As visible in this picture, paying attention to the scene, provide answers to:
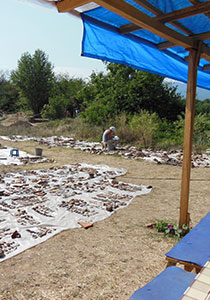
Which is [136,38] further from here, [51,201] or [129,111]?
[129,111]

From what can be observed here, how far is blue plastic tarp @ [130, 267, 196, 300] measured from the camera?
4.86 feet

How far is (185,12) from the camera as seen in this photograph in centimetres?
249

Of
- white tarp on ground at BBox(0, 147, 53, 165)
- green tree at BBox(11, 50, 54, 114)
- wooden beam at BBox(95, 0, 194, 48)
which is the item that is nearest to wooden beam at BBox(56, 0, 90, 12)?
wooden beam at BBox(95, 0, 194, 48)

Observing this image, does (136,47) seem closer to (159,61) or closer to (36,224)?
(159,61)

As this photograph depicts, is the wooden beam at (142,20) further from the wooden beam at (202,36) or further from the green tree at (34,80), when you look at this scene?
the green tree at (34,80)

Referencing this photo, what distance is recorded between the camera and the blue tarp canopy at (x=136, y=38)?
2551 mm

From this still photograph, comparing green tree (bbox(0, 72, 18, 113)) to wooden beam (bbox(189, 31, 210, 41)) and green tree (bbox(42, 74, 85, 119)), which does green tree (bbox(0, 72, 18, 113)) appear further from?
wooden beam (bbox(189, 31, 210, 41))

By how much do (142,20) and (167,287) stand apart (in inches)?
84.3

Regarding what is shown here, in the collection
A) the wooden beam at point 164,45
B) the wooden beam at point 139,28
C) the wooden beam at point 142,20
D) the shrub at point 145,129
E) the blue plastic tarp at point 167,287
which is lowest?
the blue plastic tarp at point 167,287

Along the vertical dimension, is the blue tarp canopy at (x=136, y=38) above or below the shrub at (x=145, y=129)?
above

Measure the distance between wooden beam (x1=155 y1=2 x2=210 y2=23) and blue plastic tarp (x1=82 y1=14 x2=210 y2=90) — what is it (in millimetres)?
594

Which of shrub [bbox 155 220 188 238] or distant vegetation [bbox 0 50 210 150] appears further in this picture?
distant vegetation [bbox 0 50 210 150]

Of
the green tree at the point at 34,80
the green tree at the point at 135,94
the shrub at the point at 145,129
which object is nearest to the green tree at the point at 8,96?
the green tree at the point at 34,80

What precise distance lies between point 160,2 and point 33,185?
4172 millimetres
